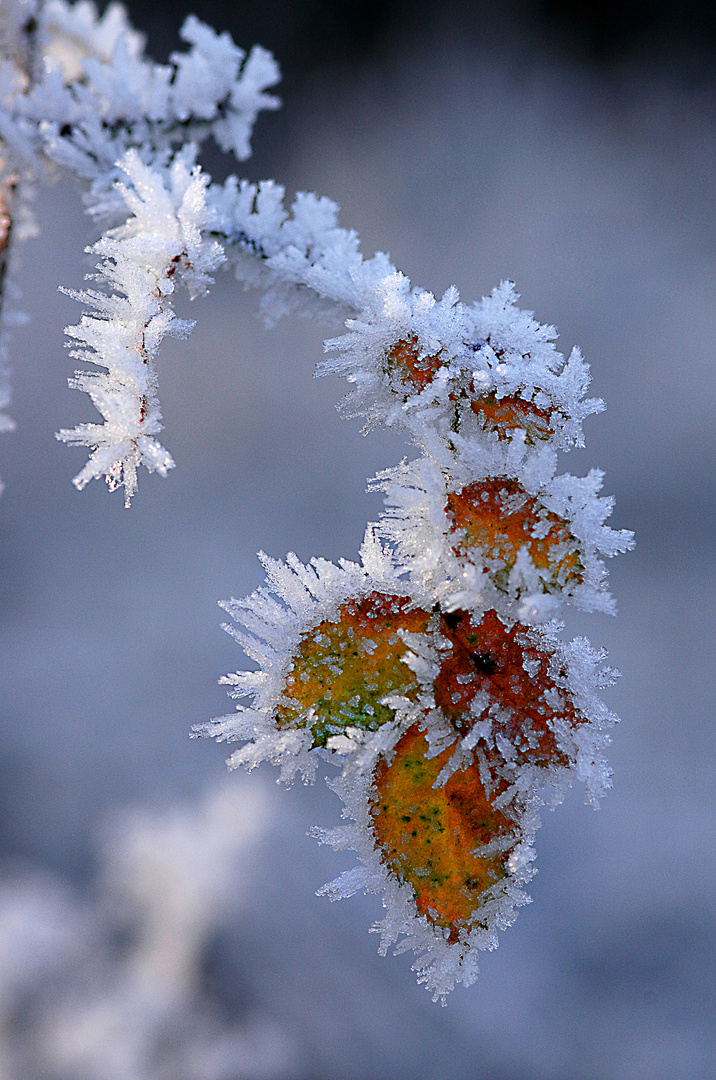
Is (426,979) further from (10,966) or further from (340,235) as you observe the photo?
(10,966)

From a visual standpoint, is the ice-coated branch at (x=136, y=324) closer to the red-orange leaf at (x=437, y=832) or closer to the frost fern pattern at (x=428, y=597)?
the frost fern pattern at (x=428, y=597)

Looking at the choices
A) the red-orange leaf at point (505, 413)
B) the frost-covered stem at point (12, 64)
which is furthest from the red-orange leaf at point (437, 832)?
Result: the frost-covered stem at point (12, 64)

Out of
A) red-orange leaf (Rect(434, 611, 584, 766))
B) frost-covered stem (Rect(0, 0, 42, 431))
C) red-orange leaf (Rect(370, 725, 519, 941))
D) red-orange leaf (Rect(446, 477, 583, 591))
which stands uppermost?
frost-covered stem (Rect(0, 0, 42, 431))

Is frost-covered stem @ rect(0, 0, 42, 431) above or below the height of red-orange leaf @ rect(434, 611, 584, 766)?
above

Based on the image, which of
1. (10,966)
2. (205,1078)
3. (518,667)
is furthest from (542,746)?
(10,966)

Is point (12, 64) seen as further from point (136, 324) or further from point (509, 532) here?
point (509, 532)

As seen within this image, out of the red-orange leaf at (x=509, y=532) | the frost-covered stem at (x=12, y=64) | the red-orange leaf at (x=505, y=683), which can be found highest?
the frost-covered stem at (x=12, y=64)

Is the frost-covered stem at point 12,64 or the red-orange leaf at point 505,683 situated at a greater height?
the frost-covered stem at point 12,64

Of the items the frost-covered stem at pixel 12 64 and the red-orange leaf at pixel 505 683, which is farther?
the frost-covered stem at pixel 12 64

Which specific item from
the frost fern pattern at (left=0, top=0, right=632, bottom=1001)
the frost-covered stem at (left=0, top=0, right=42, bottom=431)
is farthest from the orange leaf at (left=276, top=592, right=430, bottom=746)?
the frost-covered stem at (left=0, top=0, right=42, bottom=431)

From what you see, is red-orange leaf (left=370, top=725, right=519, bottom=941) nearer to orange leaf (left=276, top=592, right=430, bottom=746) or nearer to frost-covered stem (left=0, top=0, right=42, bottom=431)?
orange leaf (left=276, top=592, right=430, bottom=746)
